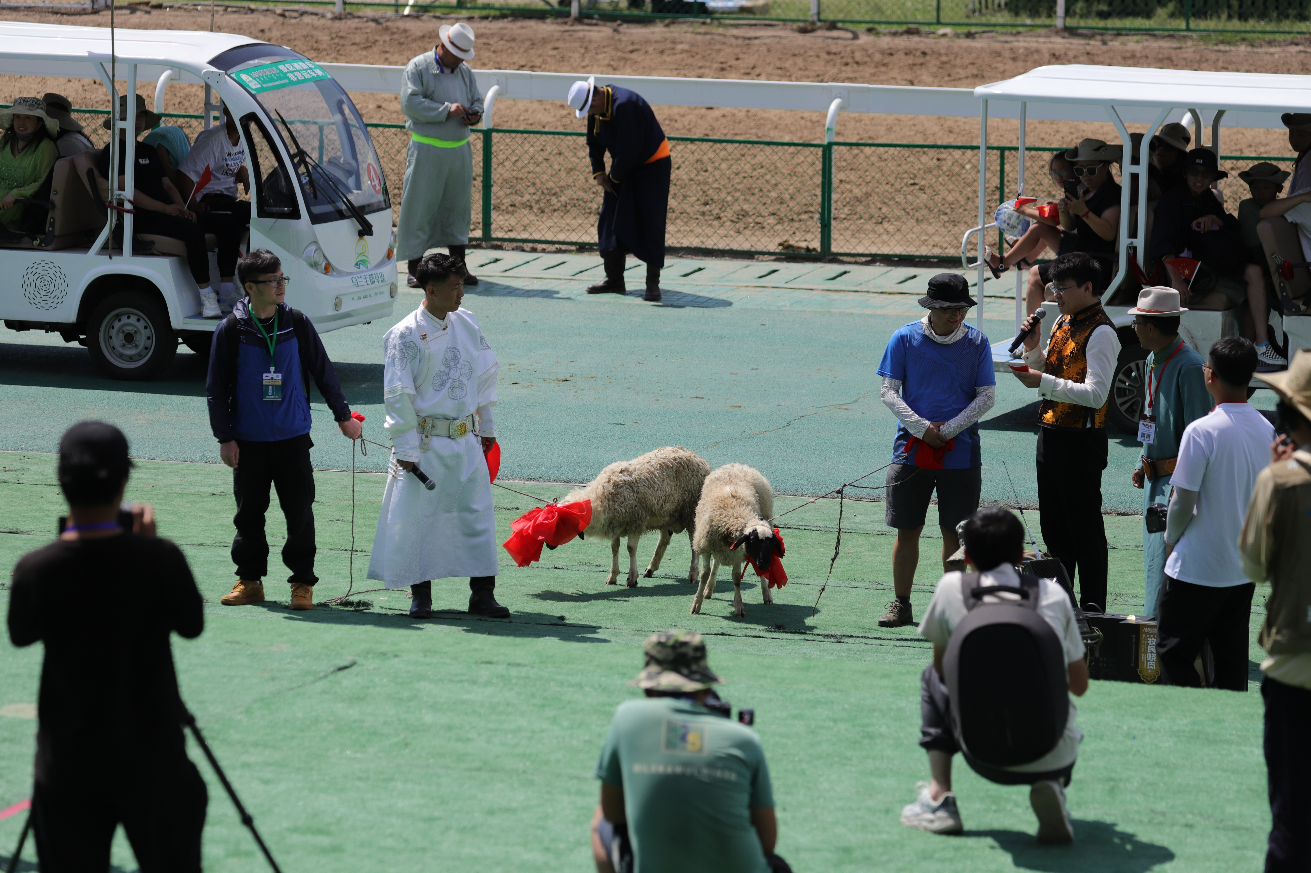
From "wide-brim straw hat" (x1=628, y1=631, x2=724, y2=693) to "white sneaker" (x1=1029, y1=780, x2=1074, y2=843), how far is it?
139cm

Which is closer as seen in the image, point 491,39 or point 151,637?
point 151,637

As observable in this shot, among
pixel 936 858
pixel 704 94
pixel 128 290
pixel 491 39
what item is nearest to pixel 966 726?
pixel 936 858

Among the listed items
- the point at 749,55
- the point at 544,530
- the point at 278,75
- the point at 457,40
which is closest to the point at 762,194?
the point at 749,55

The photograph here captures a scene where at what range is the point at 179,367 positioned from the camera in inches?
556

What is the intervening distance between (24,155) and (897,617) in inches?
354

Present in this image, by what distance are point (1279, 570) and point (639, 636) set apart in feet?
12.3

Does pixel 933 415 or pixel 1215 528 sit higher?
pixel 933 415

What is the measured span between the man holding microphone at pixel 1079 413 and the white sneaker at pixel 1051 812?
2887mm

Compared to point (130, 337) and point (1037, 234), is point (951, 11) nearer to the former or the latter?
point (1037, 234)

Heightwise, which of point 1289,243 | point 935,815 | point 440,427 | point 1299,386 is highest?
point 1289,243

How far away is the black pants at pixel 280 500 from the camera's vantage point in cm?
769

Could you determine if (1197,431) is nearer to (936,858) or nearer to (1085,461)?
(1085,461)

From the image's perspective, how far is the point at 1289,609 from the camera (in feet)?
14.2

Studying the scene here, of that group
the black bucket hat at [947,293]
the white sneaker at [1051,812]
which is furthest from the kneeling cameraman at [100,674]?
the black bucket hat at [947,293]
